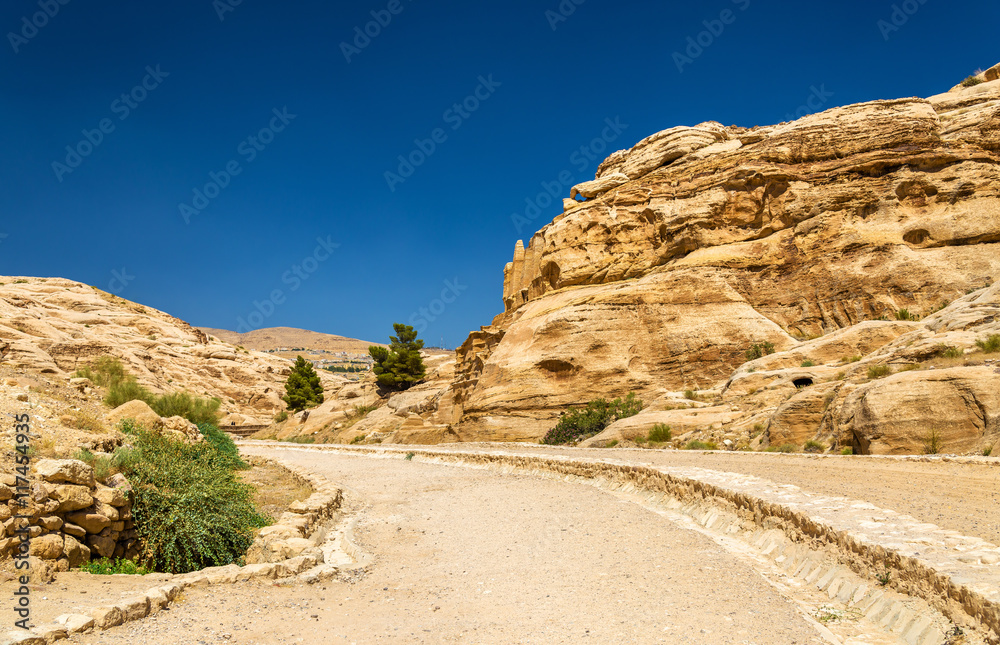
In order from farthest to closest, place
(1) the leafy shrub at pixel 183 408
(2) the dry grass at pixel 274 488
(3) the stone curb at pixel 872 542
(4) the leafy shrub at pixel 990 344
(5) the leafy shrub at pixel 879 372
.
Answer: (1) the leafy shrub at pixel 183 408 → (5) the leafy shrub at pixel 879 372 → (4) the leafy shrub at pixel 990 344 → (2) the dry grass at pixel 274 488 → (3) the stone curb at pixel 872 542

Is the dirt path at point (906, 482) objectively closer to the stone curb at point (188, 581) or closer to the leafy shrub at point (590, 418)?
the stone curb at point (188, 581)

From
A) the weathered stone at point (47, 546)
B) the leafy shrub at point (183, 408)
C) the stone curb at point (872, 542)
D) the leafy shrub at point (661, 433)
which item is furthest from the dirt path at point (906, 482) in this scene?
the leafy shrub at point (183, 408)

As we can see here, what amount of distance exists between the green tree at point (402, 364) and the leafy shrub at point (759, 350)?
30.6 meters

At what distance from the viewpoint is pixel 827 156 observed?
97.3 ft

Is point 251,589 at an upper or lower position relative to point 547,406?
lower

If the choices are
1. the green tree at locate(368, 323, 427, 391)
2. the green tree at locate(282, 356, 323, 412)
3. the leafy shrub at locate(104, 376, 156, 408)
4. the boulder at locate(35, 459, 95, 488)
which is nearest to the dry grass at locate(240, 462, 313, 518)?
the boulder at locate(35, 459, 95, 488)

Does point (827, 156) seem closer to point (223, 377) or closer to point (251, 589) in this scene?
point (251, 589)

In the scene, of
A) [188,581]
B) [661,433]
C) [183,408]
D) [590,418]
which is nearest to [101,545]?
[188,581]

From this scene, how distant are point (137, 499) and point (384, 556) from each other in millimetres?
2994

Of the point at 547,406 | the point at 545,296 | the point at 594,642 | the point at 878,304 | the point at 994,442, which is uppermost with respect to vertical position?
the point at 545,296

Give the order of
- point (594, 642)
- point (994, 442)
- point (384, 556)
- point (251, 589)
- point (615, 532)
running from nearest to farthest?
point (594, 642) → point (251, 589) → point (384, 556) → point (615, 532) → point (994, 442)

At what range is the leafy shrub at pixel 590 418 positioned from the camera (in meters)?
22.8

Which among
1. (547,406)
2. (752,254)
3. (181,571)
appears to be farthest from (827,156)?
(181,571)

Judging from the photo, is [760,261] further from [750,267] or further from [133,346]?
[133,346]
